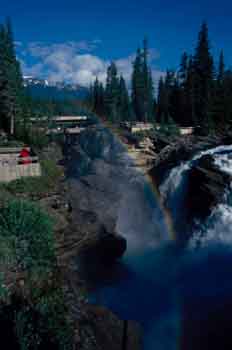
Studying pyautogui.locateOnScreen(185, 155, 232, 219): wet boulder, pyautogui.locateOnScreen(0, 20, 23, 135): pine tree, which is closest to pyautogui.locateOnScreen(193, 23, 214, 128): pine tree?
pyautogui.locateOnScreen(185, 155, 232, 219): wet boulder

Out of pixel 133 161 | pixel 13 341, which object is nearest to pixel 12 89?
pixel 133 161

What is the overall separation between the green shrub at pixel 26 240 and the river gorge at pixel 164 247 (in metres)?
3.18

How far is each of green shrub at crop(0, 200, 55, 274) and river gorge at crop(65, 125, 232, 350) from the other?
10.4ft

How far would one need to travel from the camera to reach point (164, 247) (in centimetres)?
2086

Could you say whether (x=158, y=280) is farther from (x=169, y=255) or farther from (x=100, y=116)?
(x=100, y=116)

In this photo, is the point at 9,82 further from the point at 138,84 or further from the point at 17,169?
the point at 138,84

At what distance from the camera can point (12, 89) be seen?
36.2 metres

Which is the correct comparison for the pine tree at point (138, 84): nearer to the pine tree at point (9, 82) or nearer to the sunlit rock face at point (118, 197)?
the pine tree at point (9, 82)

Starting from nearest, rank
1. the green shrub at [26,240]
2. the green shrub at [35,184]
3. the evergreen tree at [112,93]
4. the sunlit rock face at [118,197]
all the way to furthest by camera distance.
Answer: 1. the green shrub at [26,240]
2. the sunlit rock face at [118,197]
3. the green shrub at [35,184]
4. the evergreen tree at [112,93]

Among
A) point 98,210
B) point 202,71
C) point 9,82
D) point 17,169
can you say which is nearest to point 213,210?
point 98,210

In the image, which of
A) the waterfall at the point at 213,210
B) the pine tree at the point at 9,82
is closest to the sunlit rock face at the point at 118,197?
the waterfall at the point at 213,210

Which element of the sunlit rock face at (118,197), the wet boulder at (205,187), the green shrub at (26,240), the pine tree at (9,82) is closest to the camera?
the green shrub at (26,240)

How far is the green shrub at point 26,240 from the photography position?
1405 centimetres

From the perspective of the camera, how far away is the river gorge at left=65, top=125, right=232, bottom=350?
44.7 ft
